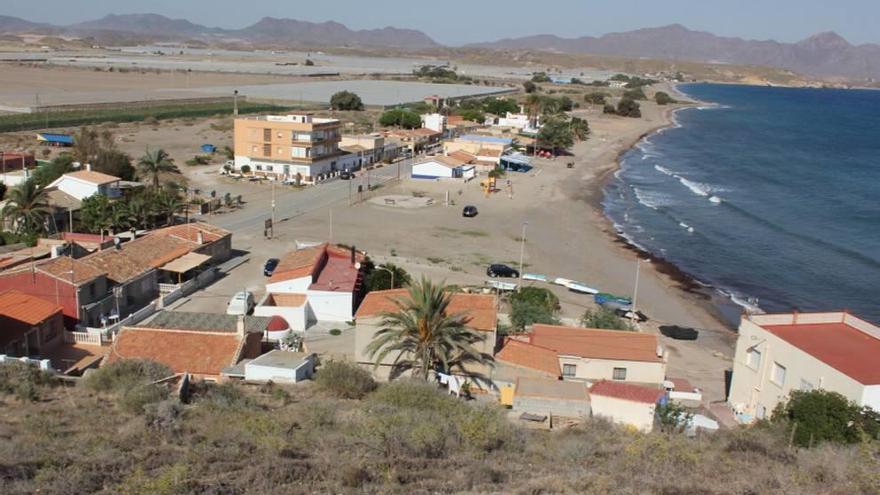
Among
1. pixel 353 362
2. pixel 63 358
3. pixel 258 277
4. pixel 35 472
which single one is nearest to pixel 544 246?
pixel 258 277

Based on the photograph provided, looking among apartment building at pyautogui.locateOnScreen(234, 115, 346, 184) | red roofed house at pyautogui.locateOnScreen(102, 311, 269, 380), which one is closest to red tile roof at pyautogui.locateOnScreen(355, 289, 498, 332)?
red roofed house at pyautogui.locateOnScreen(102, 311, 269, 380)

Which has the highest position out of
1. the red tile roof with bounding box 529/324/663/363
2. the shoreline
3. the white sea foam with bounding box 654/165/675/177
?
the red tile roof with bounding box 529/324/663/363

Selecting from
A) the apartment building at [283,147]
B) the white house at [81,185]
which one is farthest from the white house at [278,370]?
the apartment building at [283,147]

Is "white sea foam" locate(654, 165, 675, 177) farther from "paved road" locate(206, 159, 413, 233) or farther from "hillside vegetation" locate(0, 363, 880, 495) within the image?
"hillside vegetation" locate(0, 363, 880, 495)

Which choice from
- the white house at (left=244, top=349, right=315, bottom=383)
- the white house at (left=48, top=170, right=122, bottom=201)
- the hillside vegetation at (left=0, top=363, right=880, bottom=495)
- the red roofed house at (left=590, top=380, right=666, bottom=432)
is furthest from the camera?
the white house at (left=48, top=170, right=122, bottom=201)

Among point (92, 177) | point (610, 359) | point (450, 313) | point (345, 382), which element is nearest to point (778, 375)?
point (610, 359)

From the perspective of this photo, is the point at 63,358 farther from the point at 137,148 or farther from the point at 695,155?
the point at 695,155
